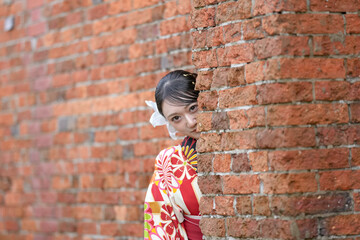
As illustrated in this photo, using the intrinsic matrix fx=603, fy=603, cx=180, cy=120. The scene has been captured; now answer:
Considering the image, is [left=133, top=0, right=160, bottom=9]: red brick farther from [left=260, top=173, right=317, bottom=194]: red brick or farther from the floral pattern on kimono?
[left=260, top=173, right=317, bottom=194]: red brick

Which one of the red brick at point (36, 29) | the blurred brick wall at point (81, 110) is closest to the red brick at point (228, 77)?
the blurred brick wall at point (81, 110)

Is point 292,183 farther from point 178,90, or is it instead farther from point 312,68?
point 178,90

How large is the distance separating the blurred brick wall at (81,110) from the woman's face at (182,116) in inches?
38.8

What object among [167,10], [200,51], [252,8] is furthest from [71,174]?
[252,8]

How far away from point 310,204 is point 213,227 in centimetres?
53

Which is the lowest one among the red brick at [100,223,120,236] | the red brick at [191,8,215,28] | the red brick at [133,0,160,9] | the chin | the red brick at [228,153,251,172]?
the red brick at [100,223,120,236]

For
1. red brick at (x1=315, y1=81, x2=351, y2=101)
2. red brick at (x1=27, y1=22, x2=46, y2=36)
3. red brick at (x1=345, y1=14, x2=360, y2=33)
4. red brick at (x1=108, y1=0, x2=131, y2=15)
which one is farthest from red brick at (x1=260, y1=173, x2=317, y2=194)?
red brick at (x1=27, y1=22, x2=46, y2=36)

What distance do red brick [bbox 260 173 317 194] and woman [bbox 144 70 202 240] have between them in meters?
0.56

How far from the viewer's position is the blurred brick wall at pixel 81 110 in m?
4.43

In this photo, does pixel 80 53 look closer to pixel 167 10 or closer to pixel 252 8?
pixel 167 10

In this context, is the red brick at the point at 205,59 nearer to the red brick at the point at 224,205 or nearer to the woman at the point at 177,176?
the woman at the point at 177,176

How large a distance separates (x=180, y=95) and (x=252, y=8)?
607mm

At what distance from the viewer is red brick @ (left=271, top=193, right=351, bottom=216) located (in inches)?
104

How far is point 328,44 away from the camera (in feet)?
9.03
